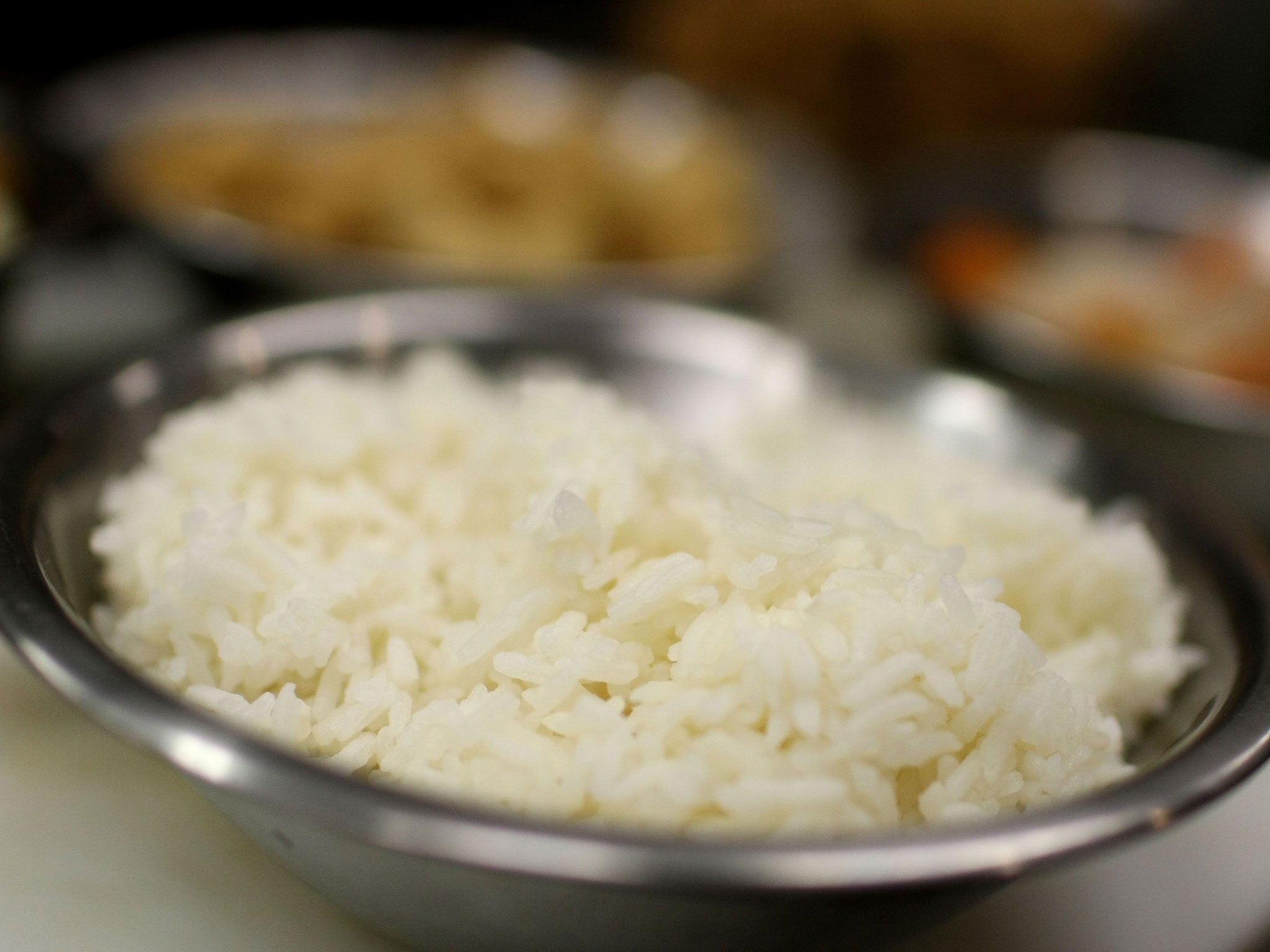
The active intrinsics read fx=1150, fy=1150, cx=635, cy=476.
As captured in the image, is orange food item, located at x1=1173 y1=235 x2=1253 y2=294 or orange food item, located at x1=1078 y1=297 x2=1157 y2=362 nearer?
orange food item, located at x1=1078 y1=297 x2=1157 y2=362

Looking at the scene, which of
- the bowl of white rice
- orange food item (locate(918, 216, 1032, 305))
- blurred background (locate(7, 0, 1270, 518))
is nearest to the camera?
the bowl of white rice

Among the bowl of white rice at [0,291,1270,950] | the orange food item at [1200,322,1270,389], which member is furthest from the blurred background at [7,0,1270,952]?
the bowl of white rice at [0,291,1270,950]

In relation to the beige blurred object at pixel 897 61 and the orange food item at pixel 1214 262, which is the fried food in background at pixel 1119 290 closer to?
the orange food item at pixel 1214 262

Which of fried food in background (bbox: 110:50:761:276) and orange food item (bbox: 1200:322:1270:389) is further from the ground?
orange food item (bbox: 1200:322:1270:389)

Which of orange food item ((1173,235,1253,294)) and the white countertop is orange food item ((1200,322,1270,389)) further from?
the white countertop

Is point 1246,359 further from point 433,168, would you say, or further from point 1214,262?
point 433,168

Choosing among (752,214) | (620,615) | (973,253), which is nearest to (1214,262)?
(973,253)

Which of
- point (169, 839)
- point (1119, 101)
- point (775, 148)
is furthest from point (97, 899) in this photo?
point (1119, 101)
